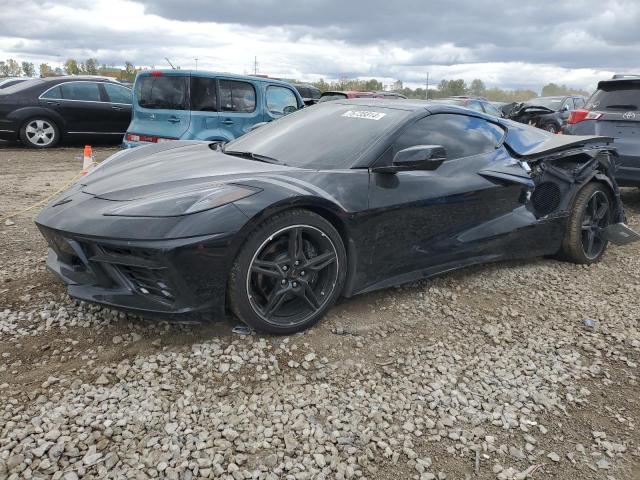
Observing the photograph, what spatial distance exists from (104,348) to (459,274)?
2.55 m

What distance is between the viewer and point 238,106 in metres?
7.77

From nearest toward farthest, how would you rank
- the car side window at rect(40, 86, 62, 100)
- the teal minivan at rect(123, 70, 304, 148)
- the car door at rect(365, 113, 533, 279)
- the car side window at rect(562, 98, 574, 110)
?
the car door at rect(365, 113, 533, 279), the teal minivan at rect(123, 70, 304, 148), the car side window at rect(40, 86, 62, 100), the car side window at rect(562, 98, 574, 110)

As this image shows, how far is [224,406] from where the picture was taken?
2.29m

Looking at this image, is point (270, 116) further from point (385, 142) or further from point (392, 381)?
point (392, 381)

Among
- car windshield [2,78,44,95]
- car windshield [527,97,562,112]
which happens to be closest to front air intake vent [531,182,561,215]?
car windshield [2,78,44,95]

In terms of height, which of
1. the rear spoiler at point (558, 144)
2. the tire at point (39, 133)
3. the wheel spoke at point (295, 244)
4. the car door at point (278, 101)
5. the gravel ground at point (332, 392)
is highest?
the car door at point (278, 101)

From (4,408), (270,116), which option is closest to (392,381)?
(4,408)

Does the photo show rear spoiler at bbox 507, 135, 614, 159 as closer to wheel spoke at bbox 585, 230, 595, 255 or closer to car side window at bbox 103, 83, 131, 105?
wheel spoke at bbox 585, 230, 595, 255

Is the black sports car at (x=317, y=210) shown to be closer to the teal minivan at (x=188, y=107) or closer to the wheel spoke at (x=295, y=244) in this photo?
the wheel spoke at (x=295, y=244)

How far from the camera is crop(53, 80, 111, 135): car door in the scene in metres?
9.95

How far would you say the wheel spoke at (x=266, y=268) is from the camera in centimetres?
267

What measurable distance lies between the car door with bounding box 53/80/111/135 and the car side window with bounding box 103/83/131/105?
0.16 m

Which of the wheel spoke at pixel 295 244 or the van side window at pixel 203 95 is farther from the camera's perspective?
the van side window at pixel 203 95

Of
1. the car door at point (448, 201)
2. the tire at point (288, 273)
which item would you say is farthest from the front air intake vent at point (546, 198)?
the tire at point (288, 273)
